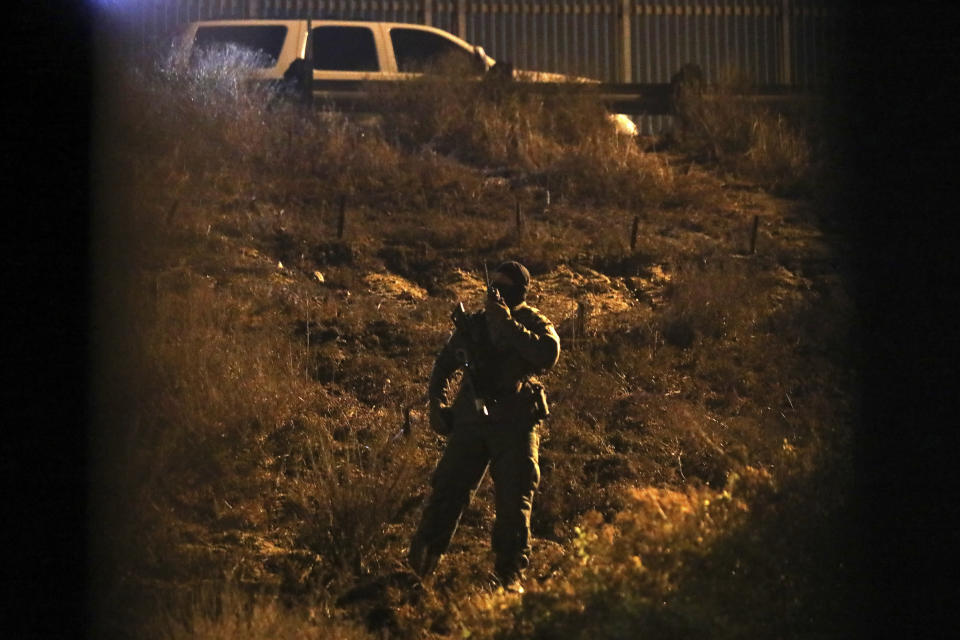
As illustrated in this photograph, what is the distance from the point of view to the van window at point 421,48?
1437 cm

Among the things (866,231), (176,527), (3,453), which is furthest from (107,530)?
(866,231)

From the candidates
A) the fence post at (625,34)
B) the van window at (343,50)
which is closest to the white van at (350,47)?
the van window at (343,50)

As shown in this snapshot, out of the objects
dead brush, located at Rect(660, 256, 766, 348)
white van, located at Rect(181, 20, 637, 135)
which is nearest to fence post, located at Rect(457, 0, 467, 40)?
white van, located at Rect(181, 20, 637, 135)

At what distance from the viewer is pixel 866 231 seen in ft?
18.0

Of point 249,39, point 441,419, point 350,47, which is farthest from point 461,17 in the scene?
point 441,419

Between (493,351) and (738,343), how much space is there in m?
3.97

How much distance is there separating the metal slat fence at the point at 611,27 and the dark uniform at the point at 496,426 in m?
9.47

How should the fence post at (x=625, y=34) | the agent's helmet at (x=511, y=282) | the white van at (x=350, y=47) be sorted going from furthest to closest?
1. the fence post at (x=625, y=34)
2. the white van at (x=350, y=47)
3. the agent's helmet at (x=511, y=282)

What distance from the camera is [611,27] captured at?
1677 centimetres

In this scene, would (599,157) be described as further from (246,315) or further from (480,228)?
Answer: (246,315)

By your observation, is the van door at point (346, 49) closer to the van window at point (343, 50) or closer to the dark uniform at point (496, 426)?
the van window at point (343, 50)

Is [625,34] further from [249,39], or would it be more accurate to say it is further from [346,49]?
[249,39]

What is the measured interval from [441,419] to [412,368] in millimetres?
2889

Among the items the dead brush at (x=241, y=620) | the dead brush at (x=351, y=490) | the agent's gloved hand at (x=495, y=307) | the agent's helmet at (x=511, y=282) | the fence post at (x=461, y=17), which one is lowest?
the dead brush at (x=241, y=620)
